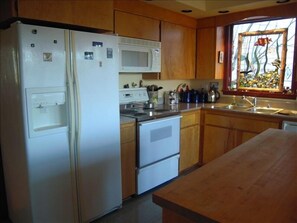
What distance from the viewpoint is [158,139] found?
2830mm

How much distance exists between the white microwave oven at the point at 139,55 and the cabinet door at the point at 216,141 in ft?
3.55

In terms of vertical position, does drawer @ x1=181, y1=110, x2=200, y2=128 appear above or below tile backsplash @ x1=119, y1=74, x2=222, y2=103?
below

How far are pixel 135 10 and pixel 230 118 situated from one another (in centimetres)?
171

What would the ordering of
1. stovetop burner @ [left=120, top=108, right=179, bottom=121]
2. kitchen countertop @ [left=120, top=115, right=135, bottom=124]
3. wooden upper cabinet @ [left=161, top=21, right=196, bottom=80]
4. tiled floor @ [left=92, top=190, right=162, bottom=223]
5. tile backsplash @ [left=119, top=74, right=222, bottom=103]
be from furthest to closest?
wooden upper cabinet @ [left=161, top=21, right=196, bottom=80] → tile backsplash @ [left=119, top=74, right=222, bottom=103] → stovetop burner @ [left=120, top=108, right=179, bottom=121] → kitchen countertop @ [left=120, top=115, right=135, bottom=124] → tiled floor @ [left=92, top=190, right=162, bottom=223]

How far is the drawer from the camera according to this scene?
3209 millimetres

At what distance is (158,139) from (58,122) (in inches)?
46.0

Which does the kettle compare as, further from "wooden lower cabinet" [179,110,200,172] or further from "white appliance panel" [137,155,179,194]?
"white appliance panel" [137,155,179,194]

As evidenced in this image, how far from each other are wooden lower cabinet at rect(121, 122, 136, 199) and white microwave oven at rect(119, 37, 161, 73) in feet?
2.18

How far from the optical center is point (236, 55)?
12.3 ft

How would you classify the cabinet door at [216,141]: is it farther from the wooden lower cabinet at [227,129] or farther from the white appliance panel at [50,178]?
the white appliance panel at [50,178]

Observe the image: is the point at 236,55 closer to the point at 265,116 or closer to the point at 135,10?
the point at 265,116

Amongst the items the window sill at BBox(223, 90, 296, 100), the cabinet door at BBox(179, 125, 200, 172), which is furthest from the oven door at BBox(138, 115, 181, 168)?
the window sill at BBox(223, 90, 296, 100)

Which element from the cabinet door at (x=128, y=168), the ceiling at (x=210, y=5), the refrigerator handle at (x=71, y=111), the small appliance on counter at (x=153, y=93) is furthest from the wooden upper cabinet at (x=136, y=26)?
the cabinet door at (x=128, y=168)

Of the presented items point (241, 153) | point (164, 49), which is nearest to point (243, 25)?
point (164, 49)
